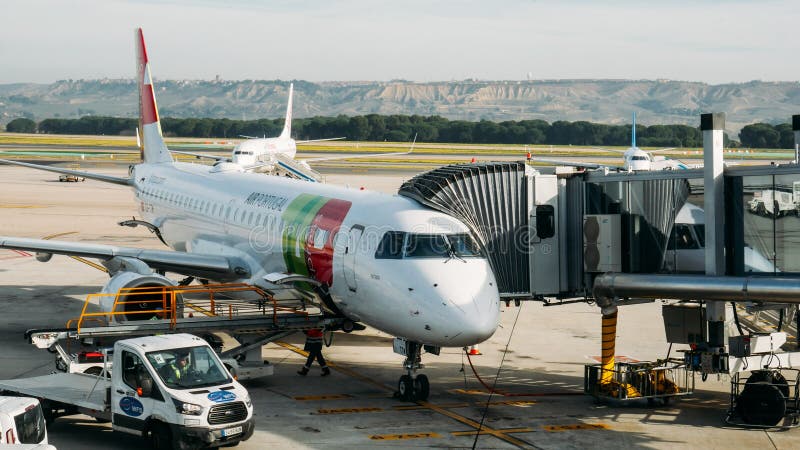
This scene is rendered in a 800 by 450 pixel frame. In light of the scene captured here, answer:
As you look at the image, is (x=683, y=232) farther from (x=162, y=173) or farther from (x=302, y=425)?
(x=162, y=173)

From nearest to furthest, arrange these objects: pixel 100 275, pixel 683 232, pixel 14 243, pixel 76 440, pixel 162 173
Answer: pixel 76 440
pixel 683 232
pixel 14 243
pixel 162 173
pixel 100 275

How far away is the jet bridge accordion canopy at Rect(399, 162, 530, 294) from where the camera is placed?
2452 centimetres

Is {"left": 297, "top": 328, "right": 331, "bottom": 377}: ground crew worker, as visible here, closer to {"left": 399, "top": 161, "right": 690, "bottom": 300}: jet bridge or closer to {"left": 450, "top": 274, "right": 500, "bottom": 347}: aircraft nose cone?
{"left": 399, "top": 161, "right": 690, "bottom": 300}: jet bridge

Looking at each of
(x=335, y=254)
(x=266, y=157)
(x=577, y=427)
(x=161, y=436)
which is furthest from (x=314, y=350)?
(x=266, y=157)

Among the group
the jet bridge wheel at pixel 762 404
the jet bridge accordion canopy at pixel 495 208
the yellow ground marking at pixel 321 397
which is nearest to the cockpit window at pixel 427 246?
the jet bridge accordion canopy at pixel 495 208

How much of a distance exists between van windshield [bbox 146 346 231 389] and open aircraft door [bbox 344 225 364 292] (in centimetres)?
447

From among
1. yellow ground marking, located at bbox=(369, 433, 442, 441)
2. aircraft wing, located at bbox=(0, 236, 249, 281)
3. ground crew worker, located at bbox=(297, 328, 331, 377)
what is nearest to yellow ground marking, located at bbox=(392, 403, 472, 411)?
yellow ground marking, located at bbox=(369, 433, 442, 441)

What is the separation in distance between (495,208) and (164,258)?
1146cm

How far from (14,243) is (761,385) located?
21.1m

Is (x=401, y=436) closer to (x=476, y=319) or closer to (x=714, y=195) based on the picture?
(x=476, y=319)

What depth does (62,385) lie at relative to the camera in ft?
70.5

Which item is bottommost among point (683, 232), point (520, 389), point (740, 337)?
point (520, 389)

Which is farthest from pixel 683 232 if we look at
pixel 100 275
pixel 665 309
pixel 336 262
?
pixel 100 275

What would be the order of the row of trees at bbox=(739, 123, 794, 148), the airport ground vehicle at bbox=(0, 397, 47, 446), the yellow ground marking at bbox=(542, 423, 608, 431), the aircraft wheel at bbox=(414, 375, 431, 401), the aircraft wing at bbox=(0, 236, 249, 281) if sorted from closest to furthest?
1. the airport ground vehicle at bbox=(0, 397, 47, 446)
2. the yellow ground marking at bbox=(542, 423, 608, 431)
3. the aircraft wheel at bbox=(414, 375, 431, 401)
4. the aircraft wing at bbox=(0, 236, 249, 281)
5. the row of trees at bbox=(739, 123, 794, 148)
